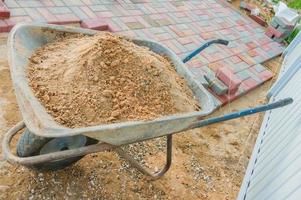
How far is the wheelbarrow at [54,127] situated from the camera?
238cm

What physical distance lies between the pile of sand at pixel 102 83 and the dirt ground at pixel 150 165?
1.02 m

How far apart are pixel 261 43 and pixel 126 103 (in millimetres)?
5327

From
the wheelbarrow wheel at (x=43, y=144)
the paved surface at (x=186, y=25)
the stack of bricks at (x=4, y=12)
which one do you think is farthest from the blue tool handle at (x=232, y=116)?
the stack of bricks at (x=4, y=12)

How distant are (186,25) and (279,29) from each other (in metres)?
2.26

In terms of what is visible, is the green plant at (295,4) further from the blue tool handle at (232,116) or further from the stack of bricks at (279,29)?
the blue tool handle at (232,116)

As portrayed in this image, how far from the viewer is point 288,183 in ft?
9.45

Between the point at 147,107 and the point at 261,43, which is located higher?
the point at 147,107

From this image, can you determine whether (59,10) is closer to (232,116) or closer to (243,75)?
(243,75)

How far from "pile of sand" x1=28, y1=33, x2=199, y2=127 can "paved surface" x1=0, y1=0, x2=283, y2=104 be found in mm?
2260

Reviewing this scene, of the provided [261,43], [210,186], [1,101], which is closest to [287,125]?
[210,186]

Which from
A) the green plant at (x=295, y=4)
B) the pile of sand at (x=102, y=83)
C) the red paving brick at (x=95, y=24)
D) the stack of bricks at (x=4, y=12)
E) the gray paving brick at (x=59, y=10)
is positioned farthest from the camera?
the green plant at (x=295, y=4)

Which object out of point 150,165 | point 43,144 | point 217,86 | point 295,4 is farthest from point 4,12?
point 295,4

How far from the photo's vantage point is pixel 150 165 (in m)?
4.00

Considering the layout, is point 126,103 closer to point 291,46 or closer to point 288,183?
point 288,183
